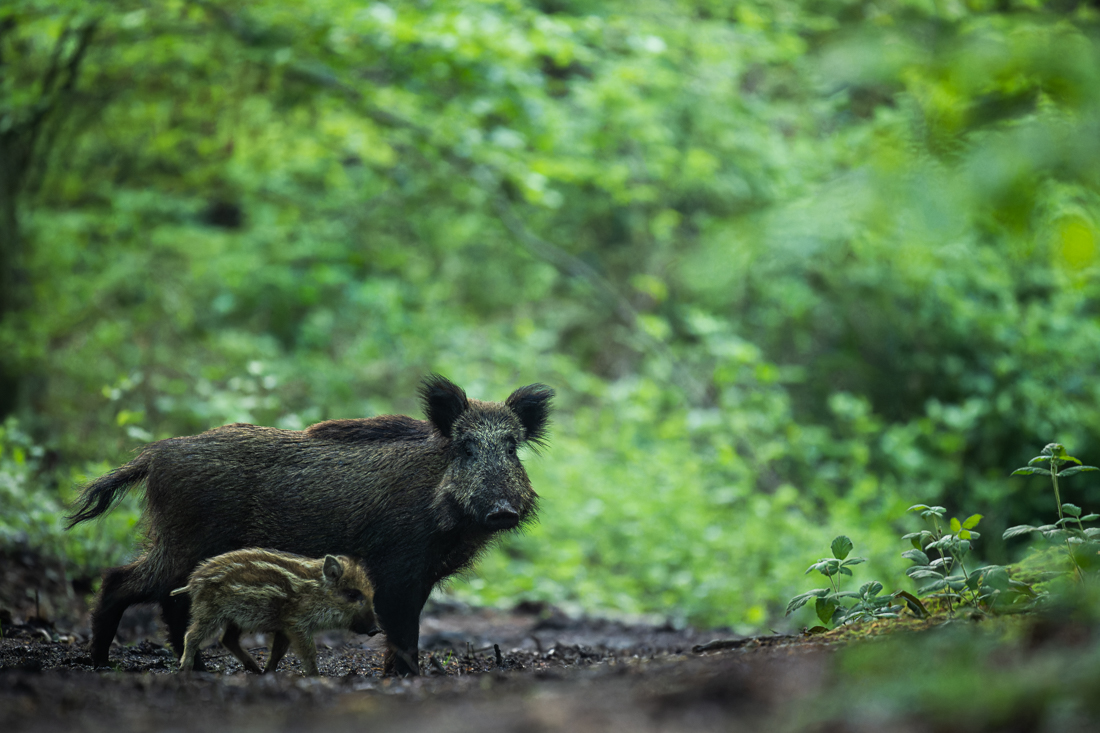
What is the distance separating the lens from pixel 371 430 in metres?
5.02

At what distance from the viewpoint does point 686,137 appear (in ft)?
38.4

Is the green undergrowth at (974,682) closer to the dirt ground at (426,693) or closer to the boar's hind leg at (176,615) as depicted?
the dirt ground at (426,693)

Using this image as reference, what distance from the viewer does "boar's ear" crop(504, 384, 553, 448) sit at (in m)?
5.25

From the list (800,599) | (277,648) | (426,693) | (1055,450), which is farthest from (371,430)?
(1055,450)

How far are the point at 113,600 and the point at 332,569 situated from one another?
1.22 meters

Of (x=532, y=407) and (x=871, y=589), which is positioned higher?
(x=532, y=407)

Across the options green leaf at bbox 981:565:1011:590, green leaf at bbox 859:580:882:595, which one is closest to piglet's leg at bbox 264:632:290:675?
green leaf at bbox 859:580:882:595

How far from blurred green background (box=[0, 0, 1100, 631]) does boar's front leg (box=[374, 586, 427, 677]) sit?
9.27ft

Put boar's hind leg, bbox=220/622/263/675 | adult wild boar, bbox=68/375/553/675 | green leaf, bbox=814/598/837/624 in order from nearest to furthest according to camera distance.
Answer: green leaf, bbox=814/598/837/624 → boar's hind leg, bbox=220/622/263/675 → adult wild boar, bbox=68/375/553/675

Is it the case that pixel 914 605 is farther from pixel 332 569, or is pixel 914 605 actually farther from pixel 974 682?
pixel 332 569

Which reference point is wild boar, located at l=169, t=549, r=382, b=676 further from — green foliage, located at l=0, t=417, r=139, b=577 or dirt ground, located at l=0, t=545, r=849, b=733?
green foliage, located at l=0, t=417, r=139, b=577

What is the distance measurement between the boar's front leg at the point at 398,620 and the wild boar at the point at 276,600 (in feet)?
0.29

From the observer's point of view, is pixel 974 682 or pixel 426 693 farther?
pixel 426 693

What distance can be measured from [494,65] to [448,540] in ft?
18.4
